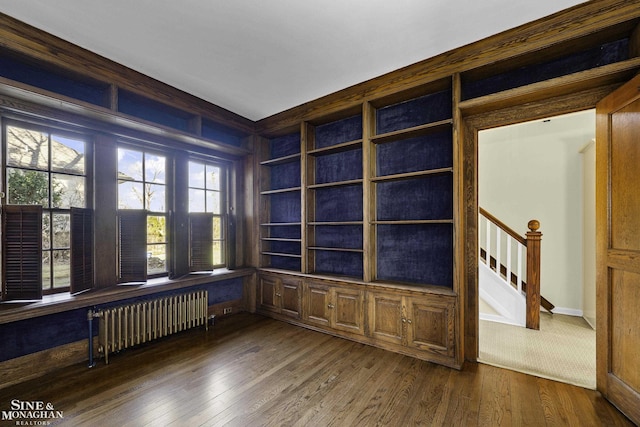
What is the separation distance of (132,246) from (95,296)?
2.13ft

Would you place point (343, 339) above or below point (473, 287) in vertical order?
below

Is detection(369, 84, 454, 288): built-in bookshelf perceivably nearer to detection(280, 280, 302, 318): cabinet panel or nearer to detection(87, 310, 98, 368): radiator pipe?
detection(280, 280, 302, 318): cabinet panel

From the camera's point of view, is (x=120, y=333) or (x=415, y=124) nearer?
(x=120, y=333)

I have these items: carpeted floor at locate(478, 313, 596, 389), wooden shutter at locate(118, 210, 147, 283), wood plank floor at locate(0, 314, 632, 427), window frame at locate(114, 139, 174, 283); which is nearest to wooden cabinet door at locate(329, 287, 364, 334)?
wood plank floor at locate(0, 314, 632, 427)

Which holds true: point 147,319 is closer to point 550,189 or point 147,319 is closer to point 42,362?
point 42,362

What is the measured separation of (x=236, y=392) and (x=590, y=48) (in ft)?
13.5

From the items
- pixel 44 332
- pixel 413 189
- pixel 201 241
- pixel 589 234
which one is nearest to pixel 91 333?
pixel 44 332

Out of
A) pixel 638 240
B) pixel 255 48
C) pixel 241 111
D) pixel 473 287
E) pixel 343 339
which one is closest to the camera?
pixel 638 240

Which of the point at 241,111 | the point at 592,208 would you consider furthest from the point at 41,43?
the point at 592,208

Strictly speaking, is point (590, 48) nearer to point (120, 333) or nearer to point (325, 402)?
point (325, 402)

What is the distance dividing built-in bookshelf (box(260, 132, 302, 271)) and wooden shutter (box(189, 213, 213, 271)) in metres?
0.78

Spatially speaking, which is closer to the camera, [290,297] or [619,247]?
[619,247]

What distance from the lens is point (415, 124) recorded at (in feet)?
10.4

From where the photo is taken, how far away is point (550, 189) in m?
4.35
